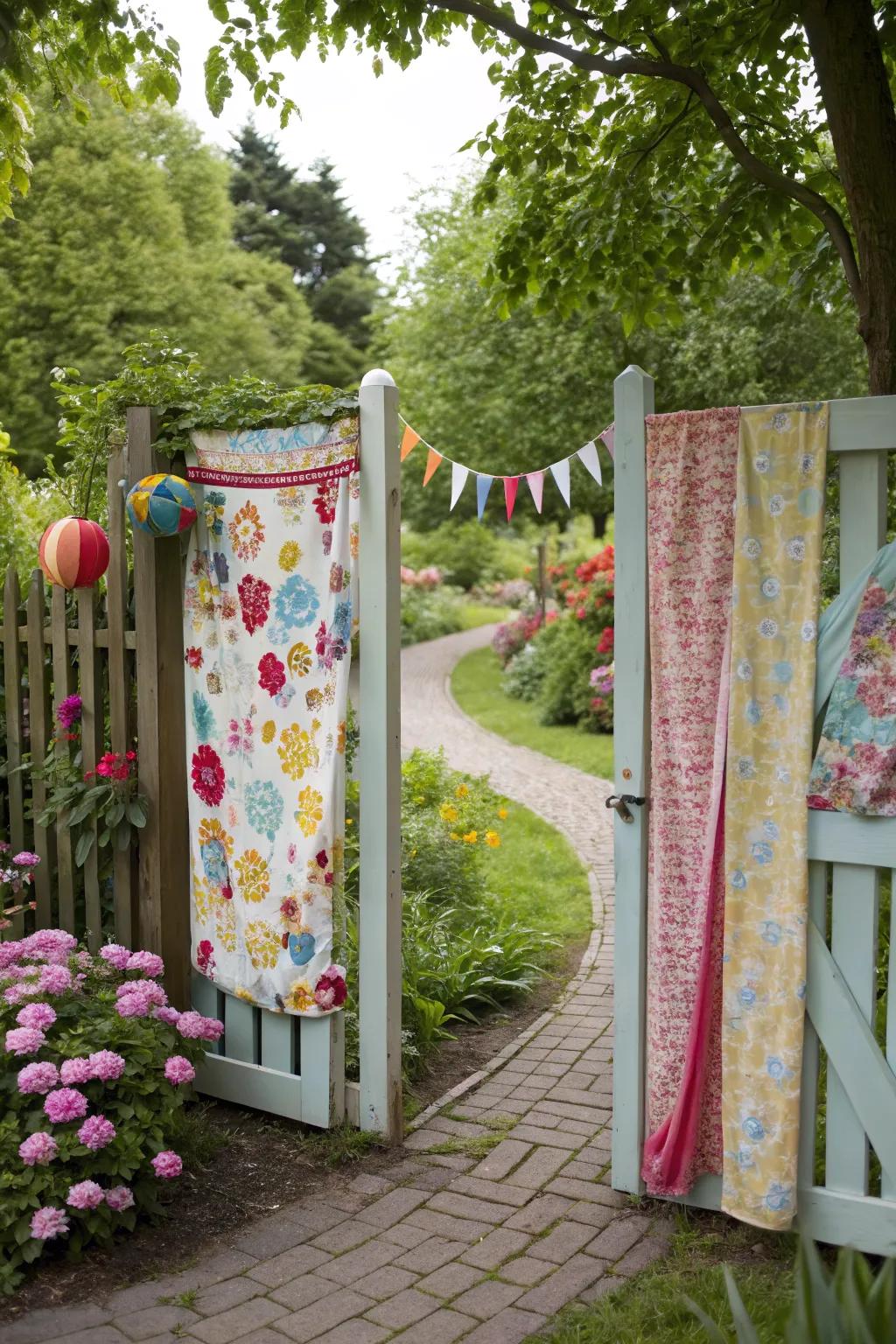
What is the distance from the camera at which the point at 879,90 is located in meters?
3.79

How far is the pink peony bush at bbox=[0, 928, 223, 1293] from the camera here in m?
2.97

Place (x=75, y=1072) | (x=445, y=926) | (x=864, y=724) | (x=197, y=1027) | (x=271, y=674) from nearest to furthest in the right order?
(x=864, y=724) < (x=75, y=1072) < (x=197, y=1027) < (x=271, y=674) < (x=445, y=926)

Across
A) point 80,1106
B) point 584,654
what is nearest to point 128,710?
point 80,1106

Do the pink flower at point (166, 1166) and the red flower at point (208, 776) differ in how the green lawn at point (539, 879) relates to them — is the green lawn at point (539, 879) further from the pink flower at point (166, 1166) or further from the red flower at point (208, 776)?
the pink flower at point (166, 1166)

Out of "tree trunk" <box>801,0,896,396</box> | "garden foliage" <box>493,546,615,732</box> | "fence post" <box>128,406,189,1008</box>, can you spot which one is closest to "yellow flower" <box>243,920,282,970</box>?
"fence post" <box>128,406,189,1008</box>

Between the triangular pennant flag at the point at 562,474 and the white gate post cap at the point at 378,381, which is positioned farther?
the triangular pennant flag at the point at 562,474

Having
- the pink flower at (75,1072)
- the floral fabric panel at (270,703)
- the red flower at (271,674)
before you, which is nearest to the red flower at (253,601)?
the floral fabric panel at (270,703)

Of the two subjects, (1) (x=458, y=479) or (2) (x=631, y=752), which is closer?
(2) (x=631, y=752)

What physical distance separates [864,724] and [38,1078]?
94.6 inches

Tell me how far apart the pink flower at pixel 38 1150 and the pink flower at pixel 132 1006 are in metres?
0.46

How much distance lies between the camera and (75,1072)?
10.1ft

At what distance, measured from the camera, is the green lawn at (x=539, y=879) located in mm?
6242

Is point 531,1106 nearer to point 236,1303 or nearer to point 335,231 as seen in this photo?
point 236,1303

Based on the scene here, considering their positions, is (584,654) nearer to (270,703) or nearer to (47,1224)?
(270,703)
